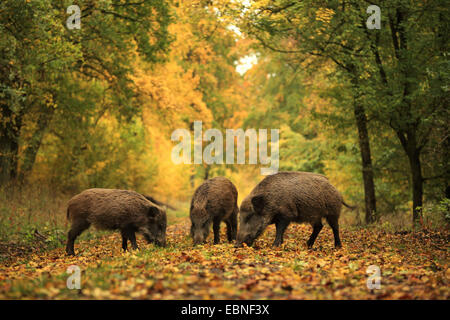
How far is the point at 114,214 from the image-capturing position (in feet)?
Answer: 31.6

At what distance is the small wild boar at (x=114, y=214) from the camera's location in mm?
9602

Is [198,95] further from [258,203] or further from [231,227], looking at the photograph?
[258,203]

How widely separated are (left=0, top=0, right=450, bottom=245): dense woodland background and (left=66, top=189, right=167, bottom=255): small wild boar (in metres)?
3.17

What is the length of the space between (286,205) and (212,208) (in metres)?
1.85

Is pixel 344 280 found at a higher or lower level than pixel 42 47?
lower

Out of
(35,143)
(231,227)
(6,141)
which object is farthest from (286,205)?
(35,143)

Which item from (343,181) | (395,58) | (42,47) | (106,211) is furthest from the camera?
(343,181)

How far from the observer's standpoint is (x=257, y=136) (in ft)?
102

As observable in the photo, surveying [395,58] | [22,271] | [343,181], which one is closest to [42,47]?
[22,271]

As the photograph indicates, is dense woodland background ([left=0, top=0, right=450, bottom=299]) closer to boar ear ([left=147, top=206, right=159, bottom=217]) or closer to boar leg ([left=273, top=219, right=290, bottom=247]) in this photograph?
boar leg ([left=273, top=219, right=290, bottom=247])

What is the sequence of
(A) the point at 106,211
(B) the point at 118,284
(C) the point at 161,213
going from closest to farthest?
(B) the point at 118,284 < (A) the point at 106,211 < (C) the point at 161,213

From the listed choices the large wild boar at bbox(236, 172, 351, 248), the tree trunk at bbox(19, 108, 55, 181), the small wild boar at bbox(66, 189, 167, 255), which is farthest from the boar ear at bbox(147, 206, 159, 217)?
the tree trunk at bbox(19, 108, 55, 181)
